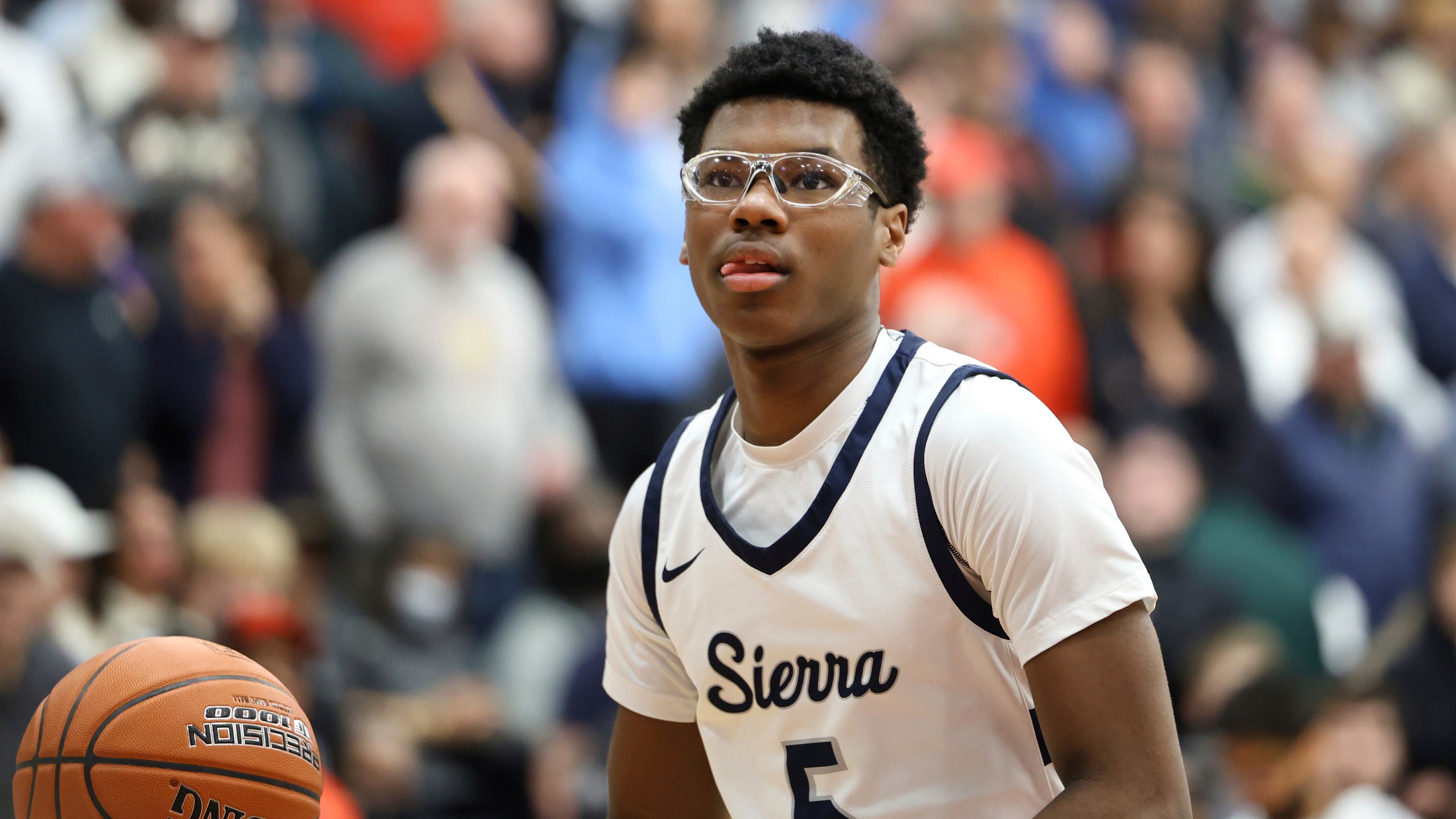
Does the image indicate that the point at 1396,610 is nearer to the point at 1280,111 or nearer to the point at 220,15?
the point at 1280,111

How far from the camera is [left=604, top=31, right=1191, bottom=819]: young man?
247 centimetres

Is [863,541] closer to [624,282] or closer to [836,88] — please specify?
[836,88]

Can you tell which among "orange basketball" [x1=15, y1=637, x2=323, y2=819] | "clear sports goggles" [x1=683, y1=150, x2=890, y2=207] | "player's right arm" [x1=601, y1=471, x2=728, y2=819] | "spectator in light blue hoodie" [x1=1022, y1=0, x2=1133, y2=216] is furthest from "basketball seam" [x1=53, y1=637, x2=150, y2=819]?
"spectator in light blue hoodie" [x1=1022, y1=0, x2=1133, y2=216]

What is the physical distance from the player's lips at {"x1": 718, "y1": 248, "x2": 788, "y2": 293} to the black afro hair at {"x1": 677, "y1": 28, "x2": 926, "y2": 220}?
0.24m

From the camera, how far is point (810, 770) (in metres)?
2.81

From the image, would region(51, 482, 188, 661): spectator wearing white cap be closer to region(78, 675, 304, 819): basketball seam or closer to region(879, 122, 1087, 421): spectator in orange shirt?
region(78, 675, 304, 819): basketball seam

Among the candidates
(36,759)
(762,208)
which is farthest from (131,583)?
(762,208)

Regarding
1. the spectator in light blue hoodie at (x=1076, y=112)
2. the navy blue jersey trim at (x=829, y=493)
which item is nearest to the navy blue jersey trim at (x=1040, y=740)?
→ the navy blue jersey trim at (x=829, y=493)

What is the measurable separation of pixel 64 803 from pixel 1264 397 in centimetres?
737

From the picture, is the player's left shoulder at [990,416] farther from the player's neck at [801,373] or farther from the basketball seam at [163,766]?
the basketball seam at [163,766]

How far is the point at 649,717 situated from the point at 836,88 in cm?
124

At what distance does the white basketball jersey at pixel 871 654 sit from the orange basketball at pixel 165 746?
0.77m

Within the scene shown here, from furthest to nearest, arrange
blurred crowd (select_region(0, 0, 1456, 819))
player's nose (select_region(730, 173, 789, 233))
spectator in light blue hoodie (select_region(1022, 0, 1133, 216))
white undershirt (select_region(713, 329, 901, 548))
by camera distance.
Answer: spectator in light blue hoodie (select_region(1022, 0, 1133, 216)), blurred crowd (select_region(0, 0, 1456, 819)), white undershirt (select_region(713, 329, 901, 548)), player's nose (select_region(730, 173, 789, 233))

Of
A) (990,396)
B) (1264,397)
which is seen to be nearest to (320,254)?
(1264,397)
